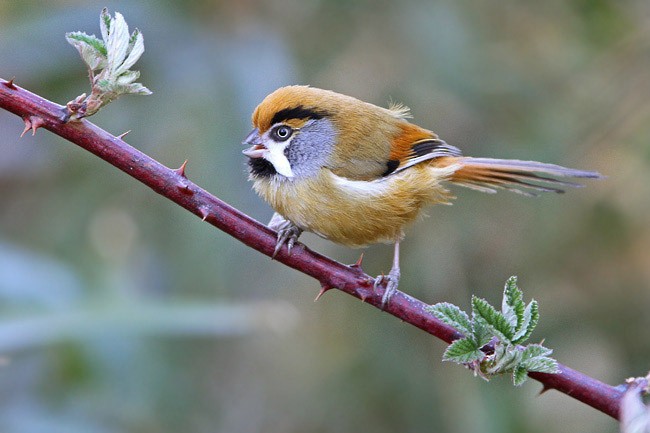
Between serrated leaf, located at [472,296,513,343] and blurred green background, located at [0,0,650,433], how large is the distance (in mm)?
2769

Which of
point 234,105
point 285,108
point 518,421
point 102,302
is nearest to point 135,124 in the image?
point 234,105

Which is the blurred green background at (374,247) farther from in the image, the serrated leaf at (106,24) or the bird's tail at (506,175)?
the serrated leaf at (106,24)

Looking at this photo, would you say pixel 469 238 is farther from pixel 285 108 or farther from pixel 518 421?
pixel 285 108

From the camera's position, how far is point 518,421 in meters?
5.06

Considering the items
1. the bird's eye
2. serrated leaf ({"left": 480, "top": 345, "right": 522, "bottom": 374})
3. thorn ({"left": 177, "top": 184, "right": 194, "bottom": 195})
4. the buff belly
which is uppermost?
the bird's eye

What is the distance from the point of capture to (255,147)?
3.90 meters

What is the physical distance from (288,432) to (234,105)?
2315 mm

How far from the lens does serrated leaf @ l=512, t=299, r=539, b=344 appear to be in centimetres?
234

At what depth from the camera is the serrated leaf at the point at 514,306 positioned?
2.34 m

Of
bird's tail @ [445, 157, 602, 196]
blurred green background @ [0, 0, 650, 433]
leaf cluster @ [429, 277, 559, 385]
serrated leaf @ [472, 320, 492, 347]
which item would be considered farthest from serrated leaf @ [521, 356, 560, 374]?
blurred green background @ [0, 0, 650, 433]

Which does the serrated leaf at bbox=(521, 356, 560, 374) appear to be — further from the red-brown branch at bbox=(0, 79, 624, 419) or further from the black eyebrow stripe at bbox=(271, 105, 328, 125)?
the black eyebrow stripe at bbox=(271, 105, 328, 125)

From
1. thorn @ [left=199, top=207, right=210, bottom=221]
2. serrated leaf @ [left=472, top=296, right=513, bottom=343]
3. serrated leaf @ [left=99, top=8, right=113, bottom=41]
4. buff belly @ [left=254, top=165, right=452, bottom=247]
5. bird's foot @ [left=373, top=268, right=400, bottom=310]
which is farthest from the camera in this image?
buff belly @ [left=254, top=165, right=452, bottom=247]

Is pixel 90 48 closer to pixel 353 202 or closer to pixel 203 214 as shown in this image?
pixel 203 214

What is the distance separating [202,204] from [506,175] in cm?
152
